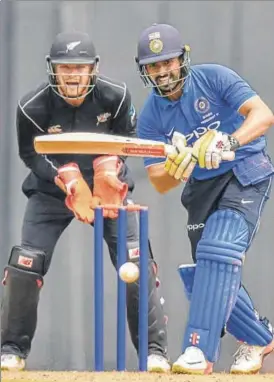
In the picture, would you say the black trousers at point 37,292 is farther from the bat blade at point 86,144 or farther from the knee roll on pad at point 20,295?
the bat blade at point 86,144

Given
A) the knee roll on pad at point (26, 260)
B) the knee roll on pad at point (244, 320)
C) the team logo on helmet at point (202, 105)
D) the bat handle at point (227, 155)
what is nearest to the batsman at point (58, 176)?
the knee roll on pad at point (26, 260)

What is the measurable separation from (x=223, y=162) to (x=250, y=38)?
1022 millimetres

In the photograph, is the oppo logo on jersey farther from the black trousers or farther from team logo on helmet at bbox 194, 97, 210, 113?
the black trousers

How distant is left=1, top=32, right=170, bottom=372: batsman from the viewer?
3082 millimetres

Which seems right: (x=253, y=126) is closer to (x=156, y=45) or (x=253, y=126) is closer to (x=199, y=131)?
(x=199, y=131)

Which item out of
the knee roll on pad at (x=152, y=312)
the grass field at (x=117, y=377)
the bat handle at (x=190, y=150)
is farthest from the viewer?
the knee roll on pad at (x=152, y=312)

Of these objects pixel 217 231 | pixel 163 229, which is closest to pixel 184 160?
pixel 217 231

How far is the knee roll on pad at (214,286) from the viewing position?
2.95 meters

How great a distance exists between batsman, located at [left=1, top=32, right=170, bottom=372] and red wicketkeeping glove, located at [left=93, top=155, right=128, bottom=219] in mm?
24

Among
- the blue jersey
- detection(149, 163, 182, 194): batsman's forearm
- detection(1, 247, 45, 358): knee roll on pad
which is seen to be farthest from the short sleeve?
detection(1, 247, 45, 358): knee roll on pad

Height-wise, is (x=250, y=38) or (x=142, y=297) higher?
(x=250, y=38)

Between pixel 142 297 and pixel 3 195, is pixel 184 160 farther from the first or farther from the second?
pixel 3 195

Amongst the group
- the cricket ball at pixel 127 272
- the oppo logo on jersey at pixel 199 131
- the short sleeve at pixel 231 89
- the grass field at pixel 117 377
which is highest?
the short sleeve at pixel 231 89

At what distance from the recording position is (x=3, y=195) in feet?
13.1
